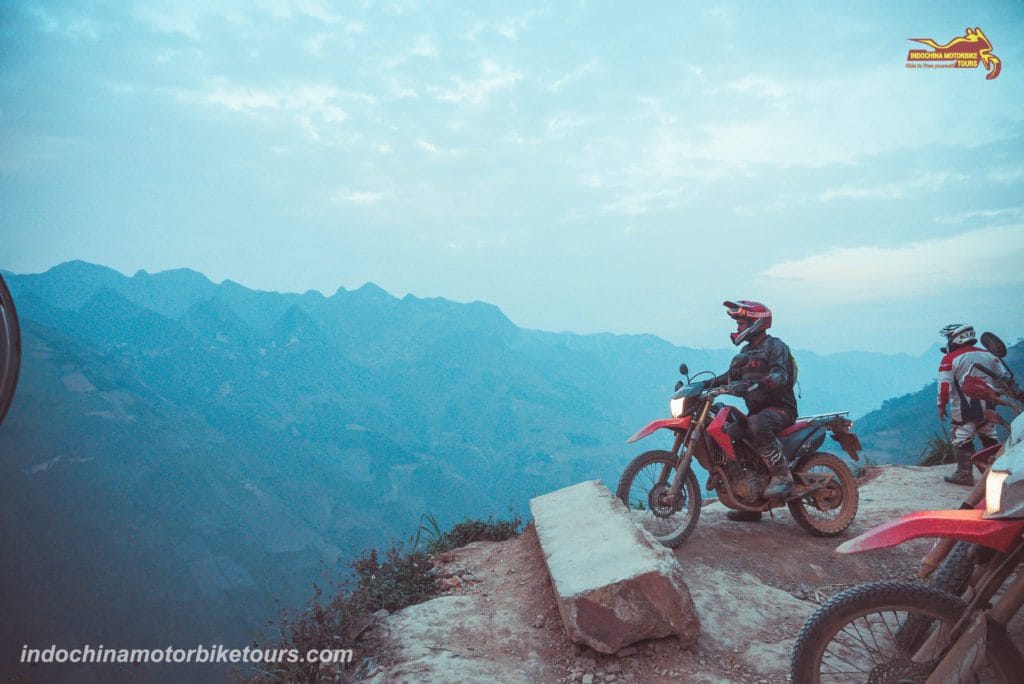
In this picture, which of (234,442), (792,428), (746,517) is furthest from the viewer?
(234,442)

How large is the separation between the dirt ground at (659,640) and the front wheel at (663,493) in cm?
25

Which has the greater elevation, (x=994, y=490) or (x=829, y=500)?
(x=994, y=490)

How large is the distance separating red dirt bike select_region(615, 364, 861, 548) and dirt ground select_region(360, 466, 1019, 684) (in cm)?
34

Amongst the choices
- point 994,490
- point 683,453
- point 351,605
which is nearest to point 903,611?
point 994,490

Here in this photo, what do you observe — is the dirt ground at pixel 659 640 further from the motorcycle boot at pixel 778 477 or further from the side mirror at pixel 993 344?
the side mirror at pixel 993 344

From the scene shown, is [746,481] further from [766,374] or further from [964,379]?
[964,379]

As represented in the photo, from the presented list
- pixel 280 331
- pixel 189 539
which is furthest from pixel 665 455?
pixel 280 331

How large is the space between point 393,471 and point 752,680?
103240 mm

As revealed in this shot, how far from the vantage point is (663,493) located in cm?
574

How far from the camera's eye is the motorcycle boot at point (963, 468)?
8.14 meters

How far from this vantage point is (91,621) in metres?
41.6

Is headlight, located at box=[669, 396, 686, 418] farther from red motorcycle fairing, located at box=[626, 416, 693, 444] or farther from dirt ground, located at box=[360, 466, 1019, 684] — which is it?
dirt ground, located at box=[360, 466, 1019, 684]

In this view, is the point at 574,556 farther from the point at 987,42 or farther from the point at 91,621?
the point at 91,621

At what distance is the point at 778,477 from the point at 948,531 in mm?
3506
